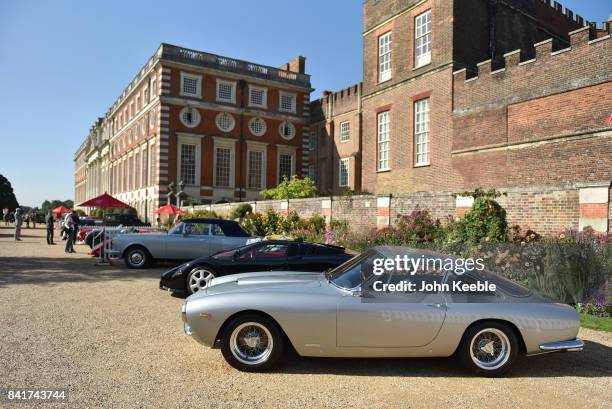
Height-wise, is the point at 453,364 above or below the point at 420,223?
below

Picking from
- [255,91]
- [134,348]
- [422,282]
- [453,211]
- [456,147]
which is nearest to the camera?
[422,282]

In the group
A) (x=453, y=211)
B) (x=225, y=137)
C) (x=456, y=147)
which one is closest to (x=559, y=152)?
(x=456, y=147)

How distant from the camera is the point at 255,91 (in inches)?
1511

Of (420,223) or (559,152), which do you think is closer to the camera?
(420,223)

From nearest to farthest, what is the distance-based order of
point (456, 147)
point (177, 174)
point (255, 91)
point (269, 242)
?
point (269, 242)
point (456, 147)
point (177, 174)
point (255, 91)

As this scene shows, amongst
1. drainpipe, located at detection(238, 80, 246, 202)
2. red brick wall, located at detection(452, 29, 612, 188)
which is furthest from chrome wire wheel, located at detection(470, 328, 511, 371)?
drainpipe, located at detection(238, 80, 246, 202)

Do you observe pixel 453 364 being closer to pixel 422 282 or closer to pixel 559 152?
pixel 422 282

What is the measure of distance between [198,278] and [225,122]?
3066cm

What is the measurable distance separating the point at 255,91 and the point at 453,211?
→ 28.5 m

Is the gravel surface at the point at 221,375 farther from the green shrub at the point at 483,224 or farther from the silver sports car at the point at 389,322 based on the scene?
the green shrub at the point at 483,224

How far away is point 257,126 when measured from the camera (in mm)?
38531

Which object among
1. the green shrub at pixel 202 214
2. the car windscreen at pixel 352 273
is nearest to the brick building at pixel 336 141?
the green shrub at pixel 202 214

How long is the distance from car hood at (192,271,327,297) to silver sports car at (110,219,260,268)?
615cm

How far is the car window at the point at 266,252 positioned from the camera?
26.0 feet
